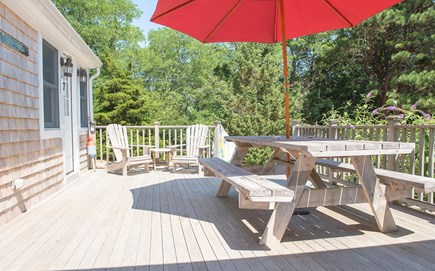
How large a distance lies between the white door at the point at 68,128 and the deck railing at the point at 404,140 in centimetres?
407

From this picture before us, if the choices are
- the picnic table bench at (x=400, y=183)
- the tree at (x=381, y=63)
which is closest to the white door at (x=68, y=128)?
the picnic table bench at (x=400, y=183)

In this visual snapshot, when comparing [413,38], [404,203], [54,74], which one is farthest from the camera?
[413,38]

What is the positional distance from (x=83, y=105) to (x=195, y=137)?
2481 millimetres

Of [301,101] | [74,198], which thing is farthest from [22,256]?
[301,101]

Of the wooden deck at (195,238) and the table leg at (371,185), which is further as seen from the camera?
the table leg at (371,185)

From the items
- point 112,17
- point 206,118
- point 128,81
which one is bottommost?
point 206,118

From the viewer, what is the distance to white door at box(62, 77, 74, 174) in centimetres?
553

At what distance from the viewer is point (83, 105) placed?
7113 mm

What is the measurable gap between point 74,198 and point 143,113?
8.80m

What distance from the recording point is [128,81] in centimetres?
1272

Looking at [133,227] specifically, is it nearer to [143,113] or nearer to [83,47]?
[83,47]

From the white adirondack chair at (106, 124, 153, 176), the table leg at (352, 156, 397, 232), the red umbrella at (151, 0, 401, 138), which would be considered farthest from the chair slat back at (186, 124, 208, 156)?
the table leg at (352, 156, 397, 232)

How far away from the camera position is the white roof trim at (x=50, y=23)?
3422mm

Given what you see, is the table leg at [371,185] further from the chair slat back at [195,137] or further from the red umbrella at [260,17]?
the chair slat back at [195,137]
